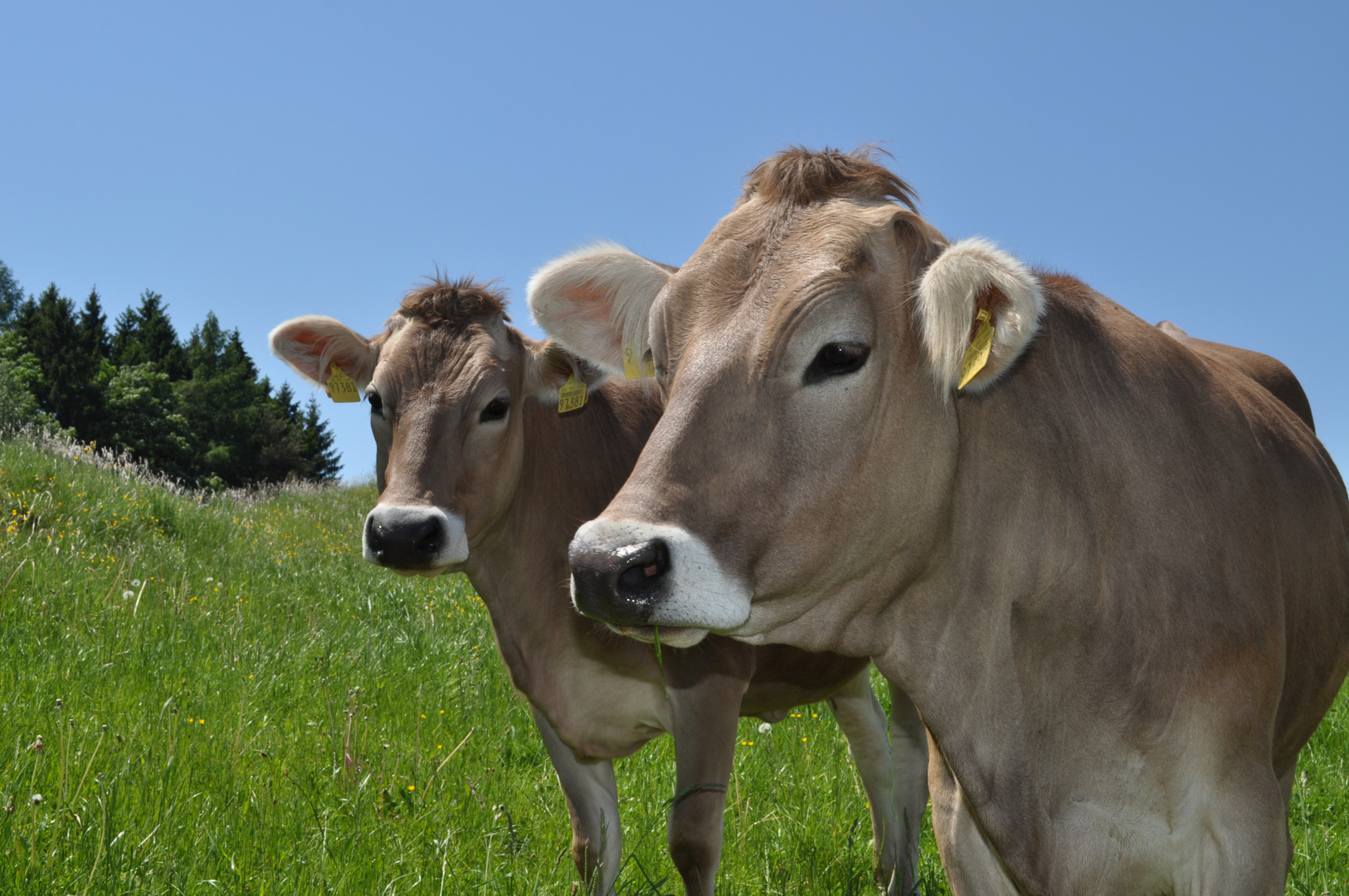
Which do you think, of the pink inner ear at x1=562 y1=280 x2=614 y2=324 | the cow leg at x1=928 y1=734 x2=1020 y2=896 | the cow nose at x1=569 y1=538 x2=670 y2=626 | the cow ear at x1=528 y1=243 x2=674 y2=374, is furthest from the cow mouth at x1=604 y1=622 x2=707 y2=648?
the pink inner ear at x1=562 y1=280 x2=614 y2=324

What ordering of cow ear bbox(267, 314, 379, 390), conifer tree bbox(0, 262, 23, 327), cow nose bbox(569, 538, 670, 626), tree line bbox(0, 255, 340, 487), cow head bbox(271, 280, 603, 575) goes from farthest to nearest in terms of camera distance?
conifer tree bbox(0, 262, 23, 327)
tree line bbox(0, 255, 340, 487)
cow ear bbox(267, 314, 379, 390)
cow head bbox(271, 280, 603, 575)
cow nose bbox(569, 538, 670, 626)

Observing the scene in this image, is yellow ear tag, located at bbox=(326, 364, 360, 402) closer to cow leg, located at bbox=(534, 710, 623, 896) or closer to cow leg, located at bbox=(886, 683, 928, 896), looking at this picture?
cow leg, located at bbox=(534, 710, 623, 896)

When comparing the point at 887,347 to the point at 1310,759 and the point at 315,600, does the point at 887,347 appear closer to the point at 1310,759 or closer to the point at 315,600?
the point at 1310,759

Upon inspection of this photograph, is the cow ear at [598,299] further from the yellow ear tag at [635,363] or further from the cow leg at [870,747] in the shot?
the cow leg at [870,747]

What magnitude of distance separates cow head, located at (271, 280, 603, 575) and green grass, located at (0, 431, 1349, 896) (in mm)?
875

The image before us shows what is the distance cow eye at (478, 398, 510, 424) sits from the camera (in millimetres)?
4266

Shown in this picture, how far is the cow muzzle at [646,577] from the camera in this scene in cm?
175

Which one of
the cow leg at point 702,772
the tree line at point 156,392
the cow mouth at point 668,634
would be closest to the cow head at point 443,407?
the cow leg at point 702,772

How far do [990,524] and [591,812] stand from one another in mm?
2644

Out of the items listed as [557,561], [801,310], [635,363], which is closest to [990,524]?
[801,310]

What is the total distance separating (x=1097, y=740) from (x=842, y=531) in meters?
0.79

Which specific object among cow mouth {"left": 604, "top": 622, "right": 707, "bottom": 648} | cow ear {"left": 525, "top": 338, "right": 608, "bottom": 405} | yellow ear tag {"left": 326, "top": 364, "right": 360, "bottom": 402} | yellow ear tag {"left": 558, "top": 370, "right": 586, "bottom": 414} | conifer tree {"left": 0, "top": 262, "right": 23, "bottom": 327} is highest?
conifer tree {"left": 0, "top": 262, "right": 23, "bottom": 327}

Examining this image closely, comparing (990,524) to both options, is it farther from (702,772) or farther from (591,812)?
(591,812)

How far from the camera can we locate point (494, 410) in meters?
4.30
